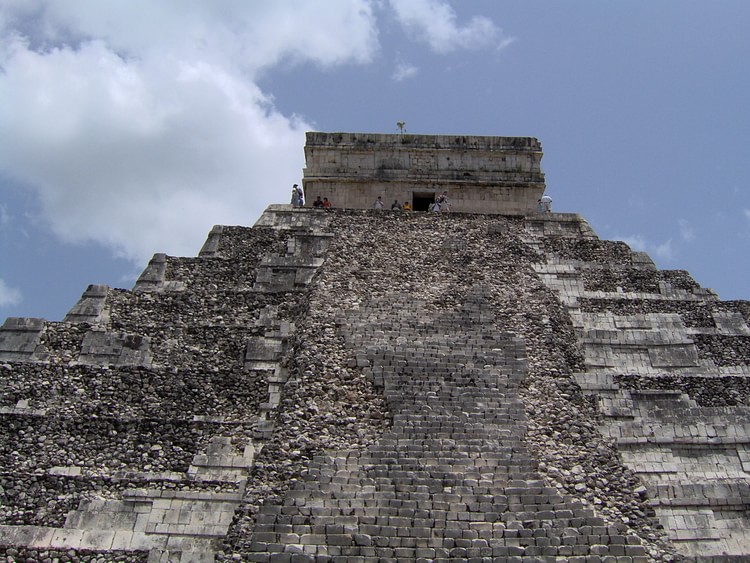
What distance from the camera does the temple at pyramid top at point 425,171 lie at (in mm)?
21219

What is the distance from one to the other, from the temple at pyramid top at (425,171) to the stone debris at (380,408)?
377 cm

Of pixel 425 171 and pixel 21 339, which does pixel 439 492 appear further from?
pixel 425 171

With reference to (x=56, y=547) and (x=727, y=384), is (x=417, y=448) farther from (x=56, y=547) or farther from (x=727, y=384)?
(x=727, y=384)

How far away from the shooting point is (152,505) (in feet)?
37.8

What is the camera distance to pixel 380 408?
1222 centimetres

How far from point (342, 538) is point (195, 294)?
7.11m

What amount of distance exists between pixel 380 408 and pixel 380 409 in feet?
0.09

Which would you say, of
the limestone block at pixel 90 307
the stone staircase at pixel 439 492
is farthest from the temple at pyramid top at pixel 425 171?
the stone staircase at pixel 439 492

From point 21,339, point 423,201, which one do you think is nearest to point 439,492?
point 21,339

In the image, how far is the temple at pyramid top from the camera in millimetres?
21219

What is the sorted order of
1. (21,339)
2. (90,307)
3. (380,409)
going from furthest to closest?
(90,307)
(21,339)
(380,409)

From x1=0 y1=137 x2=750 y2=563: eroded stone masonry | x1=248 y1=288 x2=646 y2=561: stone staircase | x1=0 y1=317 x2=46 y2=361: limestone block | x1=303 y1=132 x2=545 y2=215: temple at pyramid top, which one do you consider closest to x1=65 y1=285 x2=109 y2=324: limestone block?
x1=0 y1=137 x2=750 y2=563: eroded stone masonry

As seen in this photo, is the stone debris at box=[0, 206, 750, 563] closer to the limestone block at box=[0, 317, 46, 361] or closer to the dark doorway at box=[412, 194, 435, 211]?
the limestone block at box=[0, 317, 46, 361]

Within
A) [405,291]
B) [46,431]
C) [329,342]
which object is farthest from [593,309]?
[46,431]
